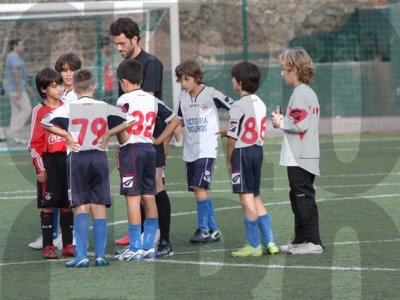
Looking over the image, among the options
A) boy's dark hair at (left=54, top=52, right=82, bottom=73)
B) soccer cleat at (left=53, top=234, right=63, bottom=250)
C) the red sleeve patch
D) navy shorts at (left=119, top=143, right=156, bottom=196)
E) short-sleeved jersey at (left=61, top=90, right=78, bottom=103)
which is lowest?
soccer cleat at (left=53, top=234, right=63, bottom=250)

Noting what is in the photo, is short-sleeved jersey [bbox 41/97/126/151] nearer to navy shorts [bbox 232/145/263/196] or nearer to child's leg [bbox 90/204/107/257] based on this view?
child's leg [bbox 90/204/107/257]

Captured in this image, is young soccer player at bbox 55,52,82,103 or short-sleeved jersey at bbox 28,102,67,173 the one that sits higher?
young soccer player at bbox 55,52,82,103

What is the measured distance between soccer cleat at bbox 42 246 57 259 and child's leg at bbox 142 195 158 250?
0.79 metres

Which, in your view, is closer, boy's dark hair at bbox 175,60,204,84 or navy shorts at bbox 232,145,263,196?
navy shorts at bbox 232,145,263,196

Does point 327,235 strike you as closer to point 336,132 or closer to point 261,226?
point 261,226

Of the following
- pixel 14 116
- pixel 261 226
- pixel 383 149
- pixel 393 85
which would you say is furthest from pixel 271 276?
pixel 393 85

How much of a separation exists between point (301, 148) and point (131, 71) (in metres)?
1.56

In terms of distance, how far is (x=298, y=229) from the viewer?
884 centimetres

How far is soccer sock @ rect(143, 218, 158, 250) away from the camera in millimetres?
8688

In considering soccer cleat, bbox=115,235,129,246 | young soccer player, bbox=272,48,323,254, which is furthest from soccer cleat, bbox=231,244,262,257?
soccer cleat, bbox=115,235,129,246

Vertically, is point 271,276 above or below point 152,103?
below

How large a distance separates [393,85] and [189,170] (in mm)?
12804

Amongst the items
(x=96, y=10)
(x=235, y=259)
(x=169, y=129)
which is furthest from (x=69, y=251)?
(x=96, y=10)

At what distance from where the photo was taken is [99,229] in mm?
8367
